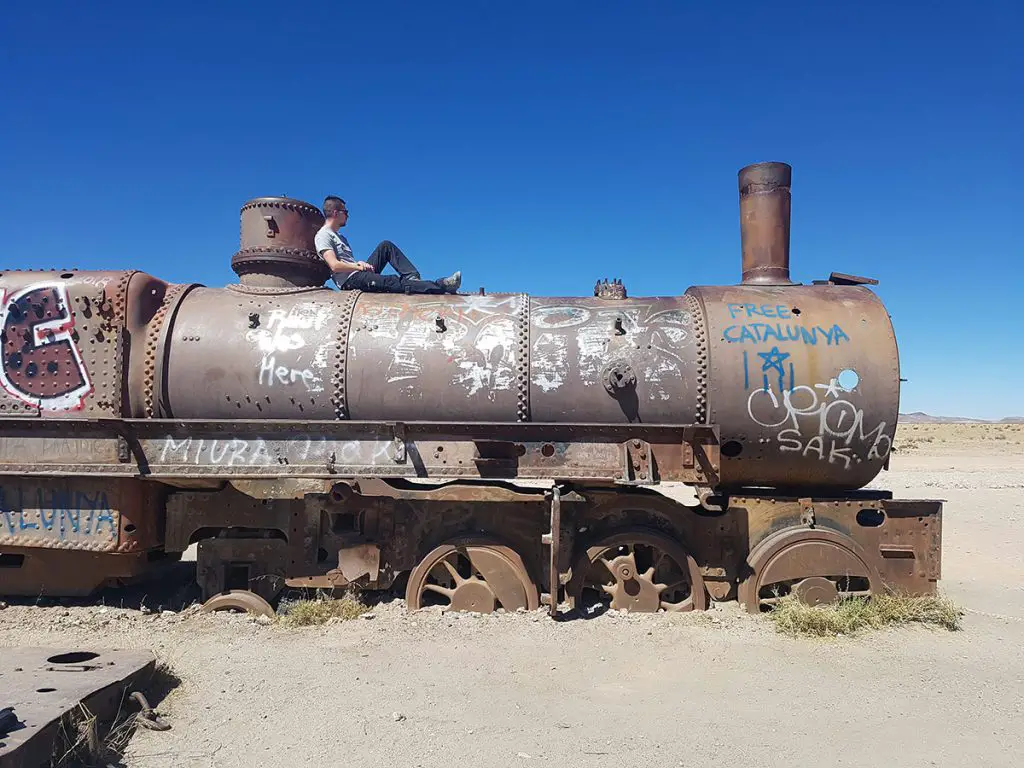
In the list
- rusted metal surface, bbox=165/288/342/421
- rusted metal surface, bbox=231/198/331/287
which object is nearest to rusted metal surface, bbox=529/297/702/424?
rusted metal surface, bbox=165/288/342/421

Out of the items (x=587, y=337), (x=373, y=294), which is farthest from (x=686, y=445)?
(x=373, y=294)

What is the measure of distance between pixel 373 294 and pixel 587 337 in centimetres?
230

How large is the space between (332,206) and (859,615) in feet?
22.7

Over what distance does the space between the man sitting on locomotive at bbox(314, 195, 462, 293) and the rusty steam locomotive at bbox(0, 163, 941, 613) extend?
2.16 ft

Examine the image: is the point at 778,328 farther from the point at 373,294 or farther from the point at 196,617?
the point at 196,617

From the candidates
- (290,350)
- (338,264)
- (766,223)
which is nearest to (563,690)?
(290,350)

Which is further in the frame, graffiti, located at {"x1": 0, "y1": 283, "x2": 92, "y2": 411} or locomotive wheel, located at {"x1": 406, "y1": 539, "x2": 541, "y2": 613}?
locomotive wheel, located at {"x1": 406, "y1": 539, "x2": 541, "y2": 613}

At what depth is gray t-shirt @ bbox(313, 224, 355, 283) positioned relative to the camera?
718 cm

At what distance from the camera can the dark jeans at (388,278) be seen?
680cm

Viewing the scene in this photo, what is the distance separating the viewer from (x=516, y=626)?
5613 millimetres

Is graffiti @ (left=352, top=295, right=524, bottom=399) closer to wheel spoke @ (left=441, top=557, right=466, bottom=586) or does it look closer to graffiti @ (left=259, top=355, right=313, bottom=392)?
graffiti @ (left=259, top=355, right=313, bottom=392)

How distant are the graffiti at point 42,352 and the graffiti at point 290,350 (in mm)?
1572

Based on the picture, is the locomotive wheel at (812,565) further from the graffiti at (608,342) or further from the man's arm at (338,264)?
the man's arm at (338,264)

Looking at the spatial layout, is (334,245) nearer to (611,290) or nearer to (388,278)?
(388,278)
